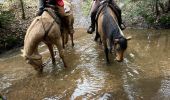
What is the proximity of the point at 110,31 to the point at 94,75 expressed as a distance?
126cm

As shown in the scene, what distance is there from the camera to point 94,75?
838 cm

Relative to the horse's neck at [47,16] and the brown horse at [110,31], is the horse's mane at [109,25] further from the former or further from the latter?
the horse's neck at [47,16]

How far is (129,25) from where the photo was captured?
40.5 ft

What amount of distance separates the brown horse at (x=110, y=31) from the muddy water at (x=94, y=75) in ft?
2.15

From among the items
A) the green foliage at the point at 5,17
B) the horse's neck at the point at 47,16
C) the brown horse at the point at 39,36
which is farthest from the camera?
the green foliage at the point at 5,17

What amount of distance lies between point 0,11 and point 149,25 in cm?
557

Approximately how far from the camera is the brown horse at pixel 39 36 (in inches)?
305

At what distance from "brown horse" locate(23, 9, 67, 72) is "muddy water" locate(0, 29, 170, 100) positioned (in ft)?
1.98

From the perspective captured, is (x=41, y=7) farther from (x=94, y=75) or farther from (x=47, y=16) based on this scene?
(x=94, y=75)

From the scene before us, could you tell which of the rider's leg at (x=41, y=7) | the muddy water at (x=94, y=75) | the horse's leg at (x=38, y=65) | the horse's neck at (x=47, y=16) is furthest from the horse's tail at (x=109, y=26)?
the horse's leg at (x=38, y=65)

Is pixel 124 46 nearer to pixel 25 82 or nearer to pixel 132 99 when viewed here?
pixel 132 99

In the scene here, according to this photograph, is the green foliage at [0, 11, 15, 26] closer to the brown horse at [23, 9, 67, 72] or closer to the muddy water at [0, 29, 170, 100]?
the muddy water at [0, 29, 170, 100]

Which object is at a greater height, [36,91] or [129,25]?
[129,25]

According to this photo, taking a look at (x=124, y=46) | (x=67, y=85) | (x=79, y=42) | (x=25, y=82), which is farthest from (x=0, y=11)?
(x=124, y=46)
